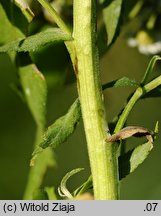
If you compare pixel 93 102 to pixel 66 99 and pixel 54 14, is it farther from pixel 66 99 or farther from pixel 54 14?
pixel 66 99

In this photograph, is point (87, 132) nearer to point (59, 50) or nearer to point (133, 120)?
point (59, 50)

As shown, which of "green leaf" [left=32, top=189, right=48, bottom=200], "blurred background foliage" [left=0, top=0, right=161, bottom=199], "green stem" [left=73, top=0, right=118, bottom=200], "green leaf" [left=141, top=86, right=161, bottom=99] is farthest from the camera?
"blurred background foliage" [left=0, top=0, right=161, bottom=199]

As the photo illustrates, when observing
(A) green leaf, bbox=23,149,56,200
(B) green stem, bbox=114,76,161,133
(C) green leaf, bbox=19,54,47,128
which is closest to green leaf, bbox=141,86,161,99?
(B) green stem, bbox=114,76,161,133

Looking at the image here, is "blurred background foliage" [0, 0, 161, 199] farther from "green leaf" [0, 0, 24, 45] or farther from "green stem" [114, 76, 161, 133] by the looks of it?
"green stem" [114, 76, 161, 133]

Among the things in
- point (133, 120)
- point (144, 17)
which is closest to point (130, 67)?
point (133, 120)

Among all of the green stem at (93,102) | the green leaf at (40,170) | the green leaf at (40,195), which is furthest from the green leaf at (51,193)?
the green stem at (93,102)

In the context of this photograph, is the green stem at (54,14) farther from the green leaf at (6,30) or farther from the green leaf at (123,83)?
the green leaf at (6,30)

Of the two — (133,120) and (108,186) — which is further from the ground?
(108,186)
